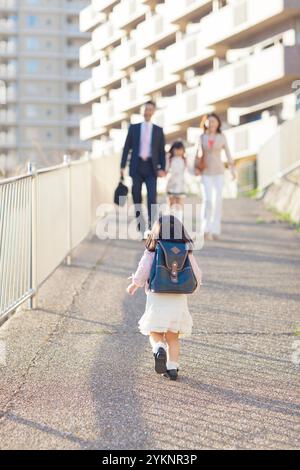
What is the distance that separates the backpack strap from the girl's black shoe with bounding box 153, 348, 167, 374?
51cm

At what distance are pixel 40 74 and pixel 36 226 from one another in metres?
81.2

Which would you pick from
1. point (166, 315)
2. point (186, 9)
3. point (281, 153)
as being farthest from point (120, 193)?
point (186, 9)

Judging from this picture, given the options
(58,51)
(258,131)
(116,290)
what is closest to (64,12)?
(58,51)

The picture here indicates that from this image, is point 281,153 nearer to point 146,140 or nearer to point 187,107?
point 146,140

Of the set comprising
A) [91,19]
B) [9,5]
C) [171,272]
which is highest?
[9,5]

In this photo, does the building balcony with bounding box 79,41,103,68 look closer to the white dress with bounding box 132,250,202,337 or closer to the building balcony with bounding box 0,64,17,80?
the building balcony with bounding box 0,64,17,80

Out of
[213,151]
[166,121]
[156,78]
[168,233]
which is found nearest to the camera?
[168,233]

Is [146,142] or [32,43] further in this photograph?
[32,43]

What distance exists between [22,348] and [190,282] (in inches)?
62.0

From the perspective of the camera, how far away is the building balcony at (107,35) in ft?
199

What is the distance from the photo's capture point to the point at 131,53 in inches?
2266

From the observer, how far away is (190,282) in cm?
560

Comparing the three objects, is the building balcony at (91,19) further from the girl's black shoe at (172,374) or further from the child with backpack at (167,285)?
the girl's black shoe at (172,374)

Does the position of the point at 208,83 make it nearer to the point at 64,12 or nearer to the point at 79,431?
the point at 79,431
